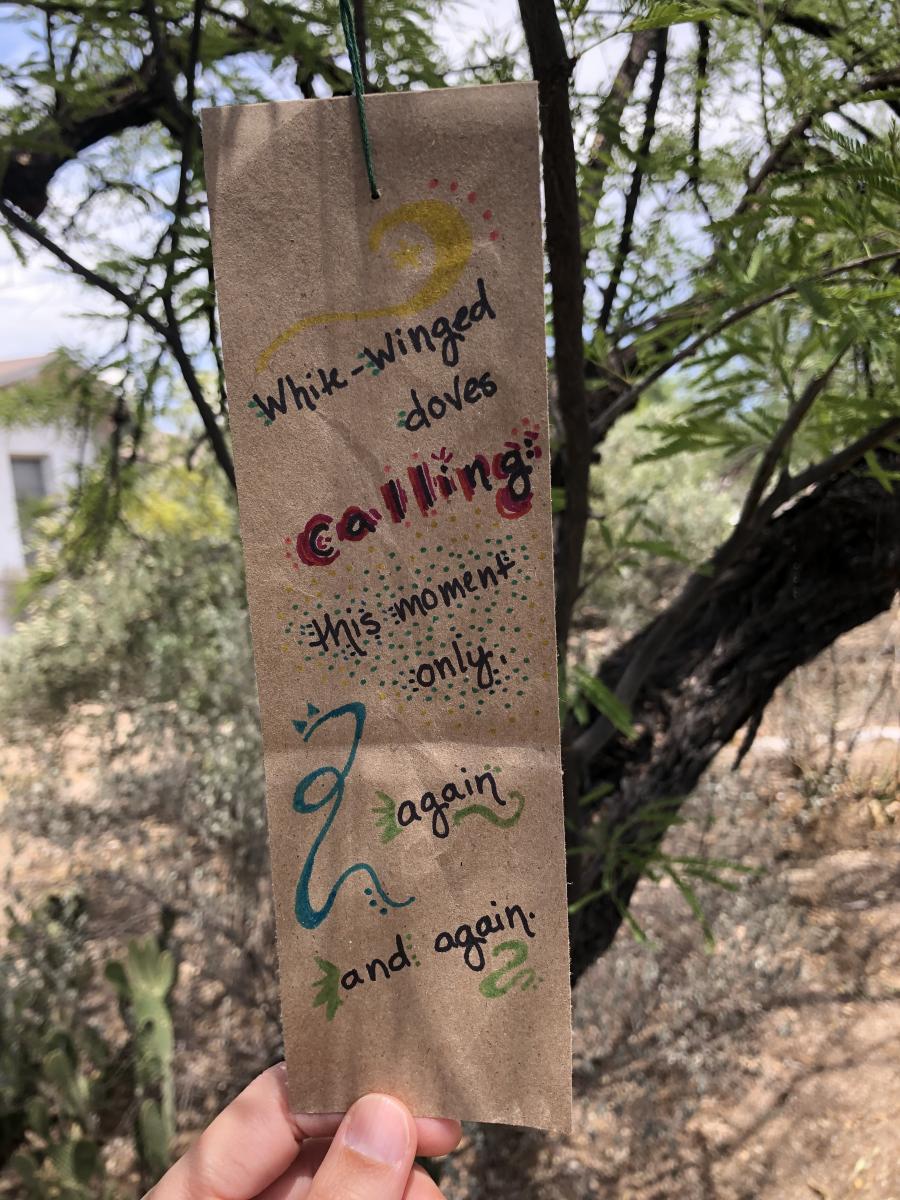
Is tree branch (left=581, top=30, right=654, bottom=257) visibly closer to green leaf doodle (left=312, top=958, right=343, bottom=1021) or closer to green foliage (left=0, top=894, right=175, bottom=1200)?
green leaf doodle (left=312, top=958, right=343, bottom=1021)

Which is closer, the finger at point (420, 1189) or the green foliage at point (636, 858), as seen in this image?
the finger at point (420, 1189)

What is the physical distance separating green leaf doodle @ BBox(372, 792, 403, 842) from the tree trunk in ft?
2.39

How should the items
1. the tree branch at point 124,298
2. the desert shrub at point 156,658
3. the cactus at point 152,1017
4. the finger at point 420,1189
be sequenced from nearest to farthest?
1. the finger at point 420,1189
2. the tree branch at point 124,298
3. the cactus at point 152,1017
4. the desert shrub at point 156,658

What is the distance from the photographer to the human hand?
522mm

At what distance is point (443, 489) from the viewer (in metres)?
0.51

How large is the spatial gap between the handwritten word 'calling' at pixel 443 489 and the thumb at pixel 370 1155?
330 mm

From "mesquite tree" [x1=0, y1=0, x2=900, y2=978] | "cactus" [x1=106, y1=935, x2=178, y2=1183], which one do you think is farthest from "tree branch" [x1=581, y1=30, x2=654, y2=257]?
"cactus" [x1=106, y1=935, x2=178, y2=1183]

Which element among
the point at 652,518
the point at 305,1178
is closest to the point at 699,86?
the point at 305,1178

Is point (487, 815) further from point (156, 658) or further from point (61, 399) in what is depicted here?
point (156, 658)

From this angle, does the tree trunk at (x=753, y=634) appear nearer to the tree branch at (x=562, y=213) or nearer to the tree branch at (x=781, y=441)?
the tree branch at (x=781, y=441)

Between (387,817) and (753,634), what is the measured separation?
88 centimetres

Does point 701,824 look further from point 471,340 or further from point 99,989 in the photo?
point 471,340

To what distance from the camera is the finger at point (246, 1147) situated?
56cm

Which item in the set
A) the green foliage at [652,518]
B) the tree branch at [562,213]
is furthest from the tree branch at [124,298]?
the green foliage at [652,518]
